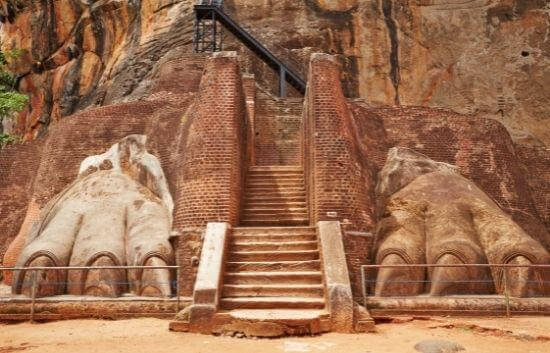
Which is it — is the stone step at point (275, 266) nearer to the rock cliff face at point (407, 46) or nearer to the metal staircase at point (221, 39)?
the metal staircase at point (221, 39)

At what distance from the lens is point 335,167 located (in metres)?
10.4

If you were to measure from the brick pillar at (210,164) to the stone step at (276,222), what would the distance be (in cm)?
49

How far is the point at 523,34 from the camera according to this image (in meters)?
25.5

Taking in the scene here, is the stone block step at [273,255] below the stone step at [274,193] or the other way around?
below

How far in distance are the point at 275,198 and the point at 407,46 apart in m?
15.9

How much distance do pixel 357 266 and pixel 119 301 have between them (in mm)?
3861

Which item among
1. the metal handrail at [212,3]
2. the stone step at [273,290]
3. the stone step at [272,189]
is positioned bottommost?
the stone step at [273,290]

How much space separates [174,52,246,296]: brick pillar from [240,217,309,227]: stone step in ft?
1.60

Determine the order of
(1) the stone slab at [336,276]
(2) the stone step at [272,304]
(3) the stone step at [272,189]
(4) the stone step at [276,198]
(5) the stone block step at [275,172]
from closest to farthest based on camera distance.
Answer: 1. (1) the stone slab at [336,276]
2. (2) the stone step at [272,304]
3. (4) the stone step at [276,198]
4. (3) the stone step at [272,189]
5. (5) the stone block step at [275,172]

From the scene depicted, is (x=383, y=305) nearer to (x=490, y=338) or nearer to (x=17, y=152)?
(x=490, y=338)

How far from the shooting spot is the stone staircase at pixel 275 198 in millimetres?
11648

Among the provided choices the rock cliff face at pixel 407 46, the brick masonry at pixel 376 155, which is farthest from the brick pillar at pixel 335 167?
the rock cliff face at pixel 407 46

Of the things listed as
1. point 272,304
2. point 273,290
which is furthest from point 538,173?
point 272,304

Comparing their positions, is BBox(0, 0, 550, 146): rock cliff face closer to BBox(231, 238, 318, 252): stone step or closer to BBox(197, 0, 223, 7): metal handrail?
BBox(197, 0, 223, 7): metal handrail
